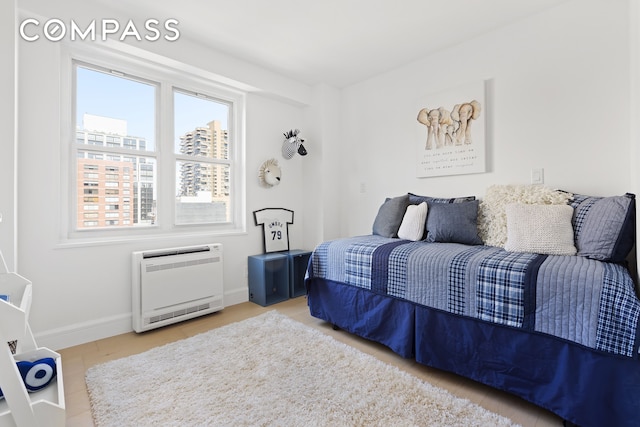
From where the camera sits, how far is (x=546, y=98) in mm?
2344

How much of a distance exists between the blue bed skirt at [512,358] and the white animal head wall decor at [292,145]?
1.86 metres

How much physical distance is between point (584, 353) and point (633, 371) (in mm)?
154

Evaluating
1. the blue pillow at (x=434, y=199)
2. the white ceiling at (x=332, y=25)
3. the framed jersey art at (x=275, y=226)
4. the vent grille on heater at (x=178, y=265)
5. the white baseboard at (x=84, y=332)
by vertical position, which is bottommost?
the white baseboard at (x=84, y=332)

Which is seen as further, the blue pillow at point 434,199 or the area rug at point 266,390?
the blue pillow at point 434,199

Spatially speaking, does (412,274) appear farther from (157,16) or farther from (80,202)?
(157,16)

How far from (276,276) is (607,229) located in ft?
8.92

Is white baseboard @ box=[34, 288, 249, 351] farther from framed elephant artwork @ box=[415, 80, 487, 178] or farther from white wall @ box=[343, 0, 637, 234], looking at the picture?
framed elephant artwork @ box=[415, 80, 487, 178]

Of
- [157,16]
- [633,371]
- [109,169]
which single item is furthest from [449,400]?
[157,16]

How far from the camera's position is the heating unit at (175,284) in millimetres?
2488

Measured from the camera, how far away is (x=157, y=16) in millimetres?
2385

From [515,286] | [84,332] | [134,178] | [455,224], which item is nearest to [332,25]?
[455,224]

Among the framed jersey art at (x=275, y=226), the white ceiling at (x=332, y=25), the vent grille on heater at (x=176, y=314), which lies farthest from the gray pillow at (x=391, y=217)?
the vent grille on heater at (x=176, y=314)

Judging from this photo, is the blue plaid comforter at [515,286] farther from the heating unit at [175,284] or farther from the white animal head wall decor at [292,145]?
the white animal head wall decor at [292,145]

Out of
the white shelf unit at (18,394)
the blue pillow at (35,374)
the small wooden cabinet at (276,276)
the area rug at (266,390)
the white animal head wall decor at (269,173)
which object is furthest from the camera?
the white animal head wall decor at (269,173)
